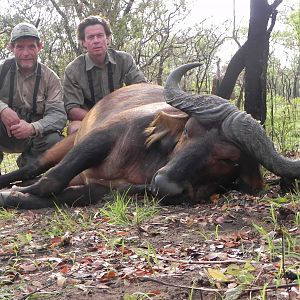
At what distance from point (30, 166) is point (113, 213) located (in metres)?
2.77

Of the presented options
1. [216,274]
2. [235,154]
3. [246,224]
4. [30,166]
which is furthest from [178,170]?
[30,166]

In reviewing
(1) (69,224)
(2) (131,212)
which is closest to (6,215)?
(1) (69,224)

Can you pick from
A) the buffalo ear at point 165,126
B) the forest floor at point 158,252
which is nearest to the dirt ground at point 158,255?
the forest floor at point 158,252

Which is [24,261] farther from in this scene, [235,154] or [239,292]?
[235,154]

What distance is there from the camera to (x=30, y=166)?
280 inches

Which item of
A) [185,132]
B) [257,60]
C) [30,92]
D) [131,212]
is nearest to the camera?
[131,212]

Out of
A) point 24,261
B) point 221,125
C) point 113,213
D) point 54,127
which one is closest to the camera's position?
point 24,261

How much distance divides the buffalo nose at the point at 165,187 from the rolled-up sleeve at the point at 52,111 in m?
3.16

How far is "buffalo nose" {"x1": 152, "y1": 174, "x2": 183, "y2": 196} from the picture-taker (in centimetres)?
480

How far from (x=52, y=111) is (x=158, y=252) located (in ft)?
15.8

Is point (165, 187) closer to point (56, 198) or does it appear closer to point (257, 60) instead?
point (56, 198)

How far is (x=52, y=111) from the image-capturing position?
796 cm

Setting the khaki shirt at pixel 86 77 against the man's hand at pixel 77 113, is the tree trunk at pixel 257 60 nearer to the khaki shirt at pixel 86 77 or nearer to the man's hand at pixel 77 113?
the khaki shirt at pixel 86 77

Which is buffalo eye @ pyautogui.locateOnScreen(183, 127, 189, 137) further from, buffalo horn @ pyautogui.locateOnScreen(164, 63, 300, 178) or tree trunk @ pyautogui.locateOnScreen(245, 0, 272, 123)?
tree trunk @ pyautogui.locateOnScreen(245, 0, 272, 123)
